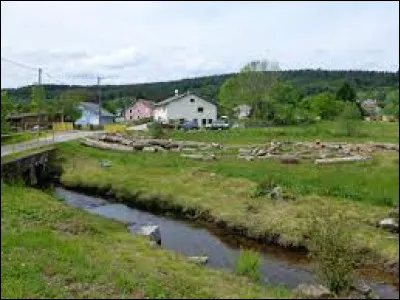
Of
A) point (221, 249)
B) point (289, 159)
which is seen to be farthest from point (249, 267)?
point (289, 159)

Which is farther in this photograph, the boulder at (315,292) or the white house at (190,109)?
the white house at (190,109)

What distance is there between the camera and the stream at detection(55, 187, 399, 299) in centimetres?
1742

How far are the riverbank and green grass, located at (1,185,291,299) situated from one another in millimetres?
3739

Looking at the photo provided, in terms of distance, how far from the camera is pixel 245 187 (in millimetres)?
30188

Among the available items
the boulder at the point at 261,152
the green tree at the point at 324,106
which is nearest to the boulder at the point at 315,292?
the boulder at the point at 261,152

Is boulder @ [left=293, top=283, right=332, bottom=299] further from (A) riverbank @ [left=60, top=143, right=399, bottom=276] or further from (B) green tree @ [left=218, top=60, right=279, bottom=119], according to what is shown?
(B) green tree @ [left=218, top=60, right=279, bottom=119]

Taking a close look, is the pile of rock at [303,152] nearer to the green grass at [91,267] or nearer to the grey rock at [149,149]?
the grey rock at [149,149]

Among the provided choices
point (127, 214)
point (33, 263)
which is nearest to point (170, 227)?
point (127, 214)

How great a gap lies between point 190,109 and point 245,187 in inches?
2702

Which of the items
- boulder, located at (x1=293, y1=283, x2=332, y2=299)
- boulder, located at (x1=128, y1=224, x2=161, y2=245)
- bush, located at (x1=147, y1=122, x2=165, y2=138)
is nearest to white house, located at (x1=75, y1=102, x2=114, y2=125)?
bush, located at (x1=147, y1=122, x2=165, y2=138)

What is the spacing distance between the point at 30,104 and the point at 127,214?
3170 centimetres

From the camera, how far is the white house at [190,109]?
96188 millimetres

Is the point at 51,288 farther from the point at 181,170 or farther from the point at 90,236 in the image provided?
the point at 181,170

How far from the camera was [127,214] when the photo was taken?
28.6 metres
